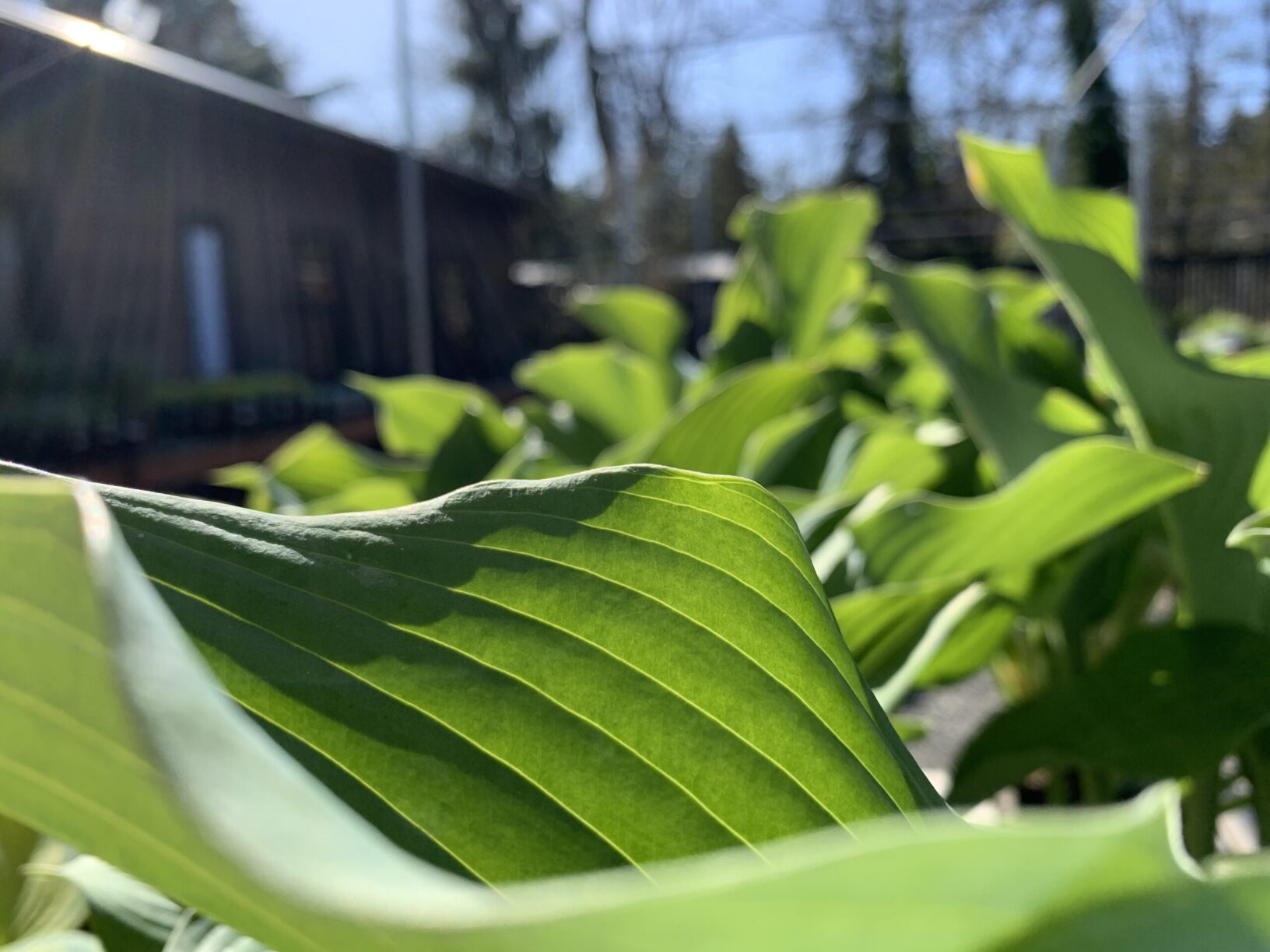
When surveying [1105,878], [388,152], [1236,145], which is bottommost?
[1105,878]

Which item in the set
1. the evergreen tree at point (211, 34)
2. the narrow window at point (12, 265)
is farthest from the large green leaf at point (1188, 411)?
the narrow window at point (12, 265)

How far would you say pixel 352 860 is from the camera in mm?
85

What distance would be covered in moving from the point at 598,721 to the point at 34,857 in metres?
0.27

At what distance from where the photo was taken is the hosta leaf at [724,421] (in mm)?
529

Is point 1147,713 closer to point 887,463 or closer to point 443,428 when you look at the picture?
point 887,463

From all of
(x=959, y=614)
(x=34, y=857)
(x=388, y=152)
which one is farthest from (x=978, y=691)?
(x=388, y=152)

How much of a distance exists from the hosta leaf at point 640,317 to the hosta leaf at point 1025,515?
1.79 feet

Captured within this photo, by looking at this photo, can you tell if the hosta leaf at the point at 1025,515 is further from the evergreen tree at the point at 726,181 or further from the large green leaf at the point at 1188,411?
the evergreen tree at the point at 726,181

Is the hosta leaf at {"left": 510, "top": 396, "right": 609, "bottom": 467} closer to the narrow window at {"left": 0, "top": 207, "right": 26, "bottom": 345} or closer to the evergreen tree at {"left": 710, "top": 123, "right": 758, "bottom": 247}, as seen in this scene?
the narrow window at {"left": 0, "top": 207, "right": 26, "bottom": 345}

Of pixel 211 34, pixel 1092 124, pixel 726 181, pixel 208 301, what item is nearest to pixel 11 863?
pixel 211 34

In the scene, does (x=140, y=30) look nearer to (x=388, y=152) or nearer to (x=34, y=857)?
(x=34, y=857)

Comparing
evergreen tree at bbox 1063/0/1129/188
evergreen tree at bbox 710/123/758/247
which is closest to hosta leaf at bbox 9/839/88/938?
evergreen tree at bbox 1063/0/1129/188

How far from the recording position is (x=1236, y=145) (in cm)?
541

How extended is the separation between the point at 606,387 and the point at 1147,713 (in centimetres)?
48
